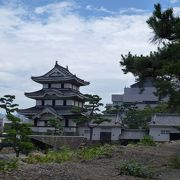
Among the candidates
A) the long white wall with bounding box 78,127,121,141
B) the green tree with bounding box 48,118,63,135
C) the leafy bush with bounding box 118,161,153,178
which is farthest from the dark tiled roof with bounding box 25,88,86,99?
the leafy bush with bounding box 118,161,153,178

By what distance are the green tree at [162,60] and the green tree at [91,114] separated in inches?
1121

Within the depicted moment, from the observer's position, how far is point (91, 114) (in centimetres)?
4550

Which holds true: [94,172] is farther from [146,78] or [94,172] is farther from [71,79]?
[71,79]

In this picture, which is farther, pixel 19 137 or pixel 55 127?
pixel 55 127

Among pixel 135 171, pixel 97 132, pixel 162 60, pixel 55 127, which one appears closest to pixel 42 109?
pixel 55 127

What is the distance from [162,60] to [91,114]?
3175 cm

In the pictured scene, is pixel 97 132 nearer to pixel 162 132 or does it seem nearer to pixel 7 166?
pixel 162 132

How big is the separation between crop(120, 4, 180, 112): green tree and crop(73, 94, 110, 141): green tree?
28.5 metres

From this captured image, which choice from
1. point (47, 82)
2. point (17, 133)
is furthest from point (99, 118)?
point (17, 133)

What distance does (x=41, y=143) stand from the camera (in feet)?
102

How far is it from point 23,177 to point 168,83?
8.87 meters

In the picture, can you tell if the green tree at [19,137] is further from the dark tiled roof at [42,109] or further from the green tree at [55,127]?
the dark tiled roof at [42,109]

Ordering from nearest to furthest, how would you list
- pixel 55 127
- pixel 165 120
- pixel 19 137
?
pixel 19 137 → pixel 55 127 → pixel 165 120

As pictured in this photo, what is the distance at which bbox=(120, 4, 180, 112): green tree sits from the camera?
1353 cm
